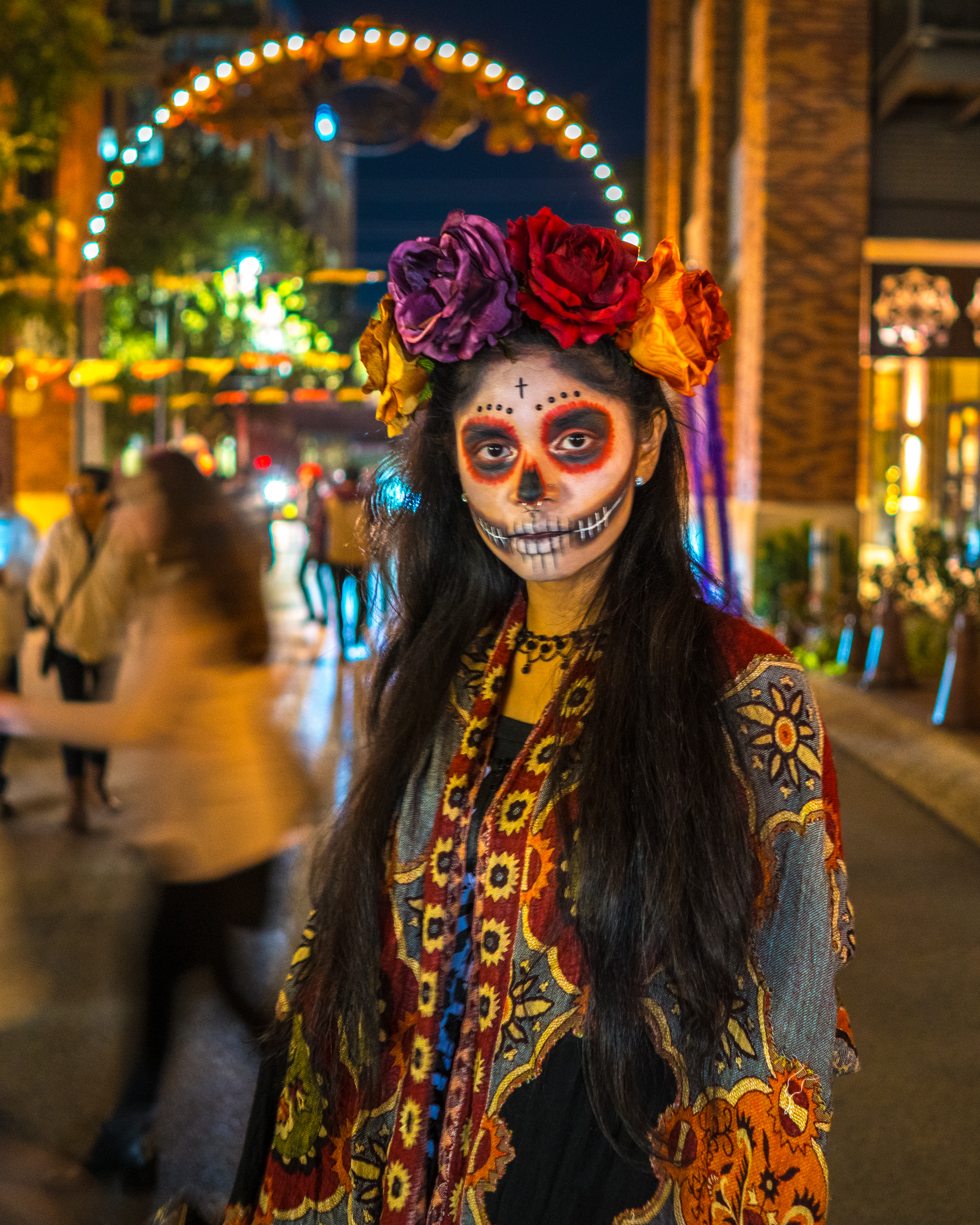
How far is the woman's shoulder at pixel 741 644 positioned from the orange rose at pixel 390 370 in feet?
2.10

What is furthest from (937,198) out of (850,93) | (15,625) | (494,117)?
(15,625)

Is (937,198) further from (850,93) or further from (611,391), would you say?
(611,391)

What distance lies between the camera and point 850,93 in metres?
15.3

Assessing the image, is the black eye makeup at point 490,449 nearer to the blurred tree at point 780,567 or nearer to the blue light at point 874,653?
the blue light at point 874,653

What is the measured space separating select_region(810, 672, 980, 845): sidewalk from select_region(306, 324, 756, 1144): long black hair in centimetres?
525

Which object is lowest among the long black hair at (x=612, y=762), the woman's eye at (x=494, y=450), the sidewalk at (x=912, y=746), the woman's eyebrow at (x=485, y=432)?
the sidewalk at (x=912, y=746)

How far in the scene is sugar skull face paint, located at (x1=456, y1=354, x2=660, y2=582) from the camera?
202 cm

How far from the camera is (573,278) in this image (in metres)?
1.91

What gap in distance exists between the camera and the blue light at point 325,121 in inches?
481

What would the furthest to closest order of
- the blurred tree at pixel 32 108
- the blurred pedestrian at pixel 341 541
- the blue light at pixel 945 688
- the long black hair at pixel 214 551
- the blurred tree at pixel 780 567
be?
the blurred tree at pixel 32 108 < the blurred tree at pixel 780 567 < the blurred pedestrian at pixel 341 541 < the blue light at pixel 945 688 < the long black hair at pixel 214 551

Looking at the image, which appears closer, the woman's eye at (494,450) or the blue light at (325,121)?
the woman's eye at (494,450)

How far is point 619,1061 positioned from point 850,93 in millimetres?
15777

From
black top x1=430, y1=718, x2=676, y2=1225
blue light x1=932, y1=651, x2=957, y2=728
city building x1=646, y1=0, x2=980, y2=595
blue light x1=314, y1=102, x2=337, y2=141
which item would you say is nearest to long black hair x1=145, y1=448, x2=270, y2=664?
black top x1=430, y1=718, x2=676, y2=1225

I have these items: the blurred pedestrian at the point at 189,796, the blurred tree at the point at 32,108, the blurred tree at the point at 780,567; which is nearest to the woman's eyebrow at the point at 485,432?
the blurred pedestrian at the point at 189,796
